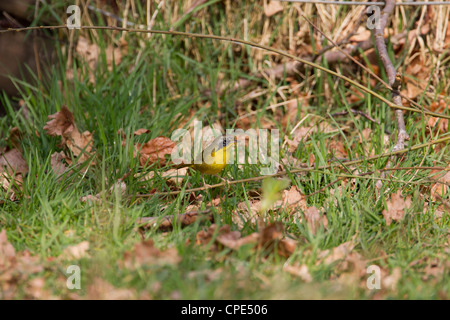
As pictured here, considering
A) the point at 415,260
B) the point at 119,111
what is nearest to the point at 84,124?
the point at 119,111

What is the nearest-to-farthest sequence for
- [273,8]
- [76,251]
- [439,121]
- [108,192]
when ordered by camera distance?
[76,251]
[108,192]
[439,121]
[273,8]

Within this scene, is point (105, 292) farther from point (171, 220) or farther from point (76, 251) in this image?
point (171, 220)

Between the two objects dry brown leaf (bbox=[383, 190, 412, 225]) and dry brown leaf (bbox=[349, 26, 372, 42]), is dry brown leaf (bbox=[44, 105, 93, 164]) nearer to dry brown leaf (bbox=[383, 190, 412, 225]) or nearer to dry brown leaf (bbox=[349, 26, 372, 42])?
dry brown leaf (bbox=[383, 190, 412, 225])

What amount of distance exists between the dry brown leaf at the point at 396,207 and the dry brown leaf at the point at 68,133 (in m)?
2.38

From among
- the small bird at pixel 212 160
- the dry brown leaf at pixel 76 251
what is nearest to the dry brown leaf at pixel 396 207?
the small bird at pixel 212 160

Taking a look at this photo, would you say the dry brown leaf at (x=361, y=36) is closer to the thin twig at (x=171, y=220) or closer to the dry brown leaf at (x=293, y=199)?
the dry brown leaf at (x=293, y=199)

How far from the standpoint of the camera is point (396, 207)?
9.95 feet

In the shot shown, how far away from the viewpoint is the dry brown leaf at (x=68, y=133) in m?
3.92

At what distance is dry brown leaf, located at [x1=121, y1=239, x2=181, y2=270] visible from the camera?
228cm

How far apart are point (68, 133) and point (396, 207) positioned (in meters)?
→ 2.67

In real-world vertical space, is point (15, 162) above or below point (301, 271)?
above

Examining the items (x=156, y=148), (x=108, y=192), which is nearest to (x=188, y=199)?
(x=108, y=192)
